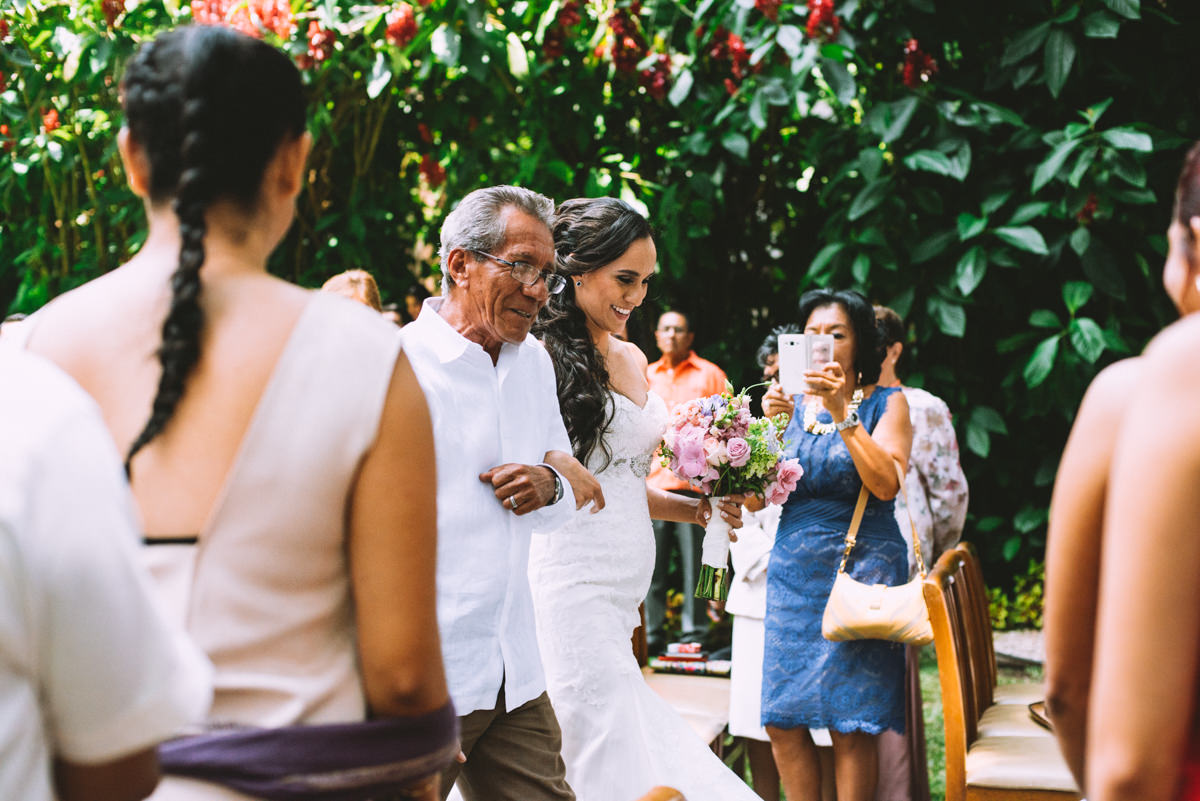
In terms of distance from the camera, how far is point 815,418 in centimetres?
386

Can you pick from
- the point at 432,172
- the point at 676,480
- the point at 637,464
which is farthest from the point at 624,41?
the point at 637,464

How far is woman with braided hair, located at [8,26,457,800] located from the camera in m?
1.16

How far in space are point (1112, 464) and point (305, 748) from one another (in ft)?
3.03

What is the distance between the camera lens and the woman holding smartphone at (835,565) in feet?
11.8

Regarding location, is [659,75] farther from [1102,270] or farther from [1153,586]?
[1153,586]

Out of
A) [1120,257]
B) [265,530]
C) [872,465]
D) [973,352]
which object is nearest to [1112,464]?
[265,530]

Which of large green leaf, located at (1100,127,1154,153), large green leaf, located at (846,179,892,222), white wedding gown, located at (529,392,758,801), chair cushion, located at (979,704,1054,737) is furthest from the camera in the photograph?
large green leaf, located at (846,179,892,222)

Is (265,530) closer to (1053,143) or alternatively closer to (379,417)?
(379,417)

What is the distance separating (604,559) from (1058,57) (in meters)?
4.05

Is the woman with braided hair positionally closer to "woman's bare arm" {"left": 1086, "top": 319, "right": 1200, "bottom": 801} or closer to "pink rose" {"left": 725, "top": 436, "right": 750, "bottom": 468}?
"woman's bare arm" {"left": 1086, "top": 319, "right": 1200, "bottom": 801}

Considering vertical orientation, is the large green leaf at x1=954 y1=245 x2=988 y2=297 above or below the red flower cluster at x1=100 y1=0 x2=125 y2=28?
below

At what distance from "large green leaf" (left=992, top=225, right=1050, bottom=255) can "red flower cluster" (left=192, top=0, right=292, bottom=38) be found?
12.4 ft

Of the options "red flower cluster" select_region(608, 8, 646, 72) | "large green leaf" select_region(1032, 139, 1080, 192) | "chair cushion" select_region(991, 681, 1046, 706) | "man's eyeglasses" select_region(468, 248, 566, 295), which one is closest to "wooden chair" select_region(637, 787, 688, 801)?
"man's eyeglasses" select_region(468, 248, 566, 295)

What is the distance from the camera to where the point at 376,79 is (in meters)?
5.45
